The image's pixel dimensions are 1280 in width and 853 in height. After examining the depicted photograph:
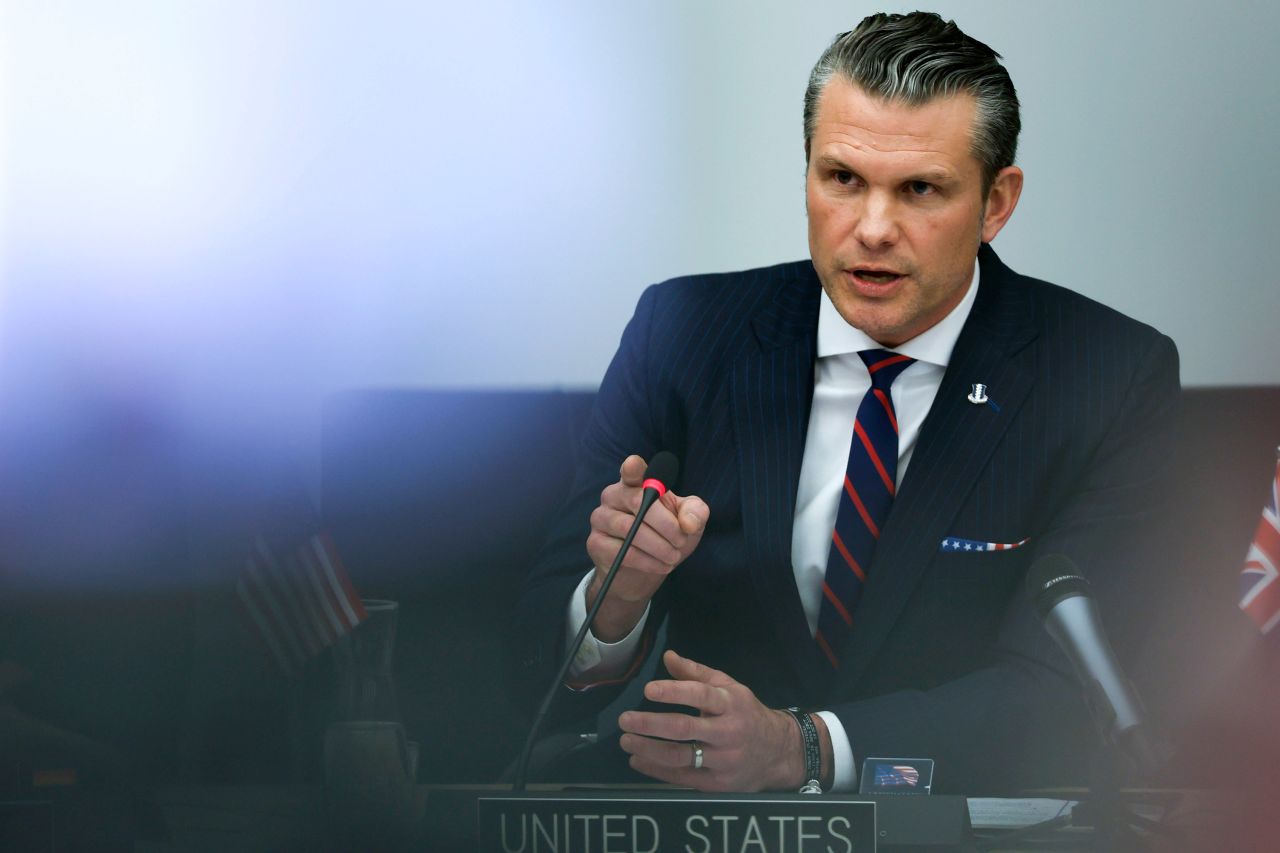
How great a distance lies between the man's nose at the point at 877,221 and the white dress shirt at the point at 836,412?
5.1 inches

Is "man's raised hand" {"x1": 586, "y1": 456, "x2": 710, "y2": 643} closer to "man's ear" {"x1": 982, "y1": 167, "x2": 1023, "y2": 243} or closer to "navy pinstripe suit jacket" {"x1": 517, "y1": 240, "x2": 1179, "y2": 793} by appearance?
"navy pinstripe suit jacket" {"x1": 517, "y1": 240, "x2": 1179, "y2": 793}

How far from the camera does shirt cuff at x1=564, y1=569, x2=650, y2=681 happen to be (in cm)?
154

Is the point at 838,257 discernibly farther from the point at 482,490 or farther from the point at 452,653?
the point at 452,653

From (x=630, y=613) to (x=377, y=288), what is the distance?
0.71 m

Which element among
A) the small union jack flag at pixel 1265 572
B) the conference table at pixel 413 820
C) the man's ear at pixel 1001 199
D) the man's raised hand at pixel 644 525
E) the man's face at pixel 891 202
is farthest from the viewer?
the small union jack flag at pixel 1265 572

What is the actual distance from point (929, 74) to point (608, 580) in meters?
0.77

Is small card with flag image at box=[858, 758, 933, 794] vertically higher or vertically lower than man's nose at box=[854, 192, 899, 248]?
lower

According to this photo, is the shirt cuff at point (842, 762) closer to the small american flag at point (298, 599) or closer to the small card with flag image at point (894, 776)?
the small card with flag image at point (894, 776)

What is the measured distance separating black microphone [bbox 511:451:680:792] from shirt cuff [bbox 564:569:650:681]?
382 millimetres

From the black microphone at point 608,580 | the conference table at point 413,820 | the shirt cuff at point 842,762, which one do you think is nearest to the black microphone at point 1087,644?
the conference table at point 413,820

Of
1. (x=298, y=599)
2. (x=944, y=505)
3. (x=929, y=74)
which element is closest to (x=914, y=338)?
(x=944, y=505)

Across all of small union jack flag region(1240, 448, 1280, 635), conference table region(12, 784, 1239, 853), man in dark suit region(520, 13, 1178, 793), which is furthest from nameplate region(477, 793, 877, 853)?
small union jack flag region(1240, 448, 1280, 635)

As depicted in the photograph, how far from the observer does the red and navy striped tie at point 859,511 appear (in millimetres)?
1577

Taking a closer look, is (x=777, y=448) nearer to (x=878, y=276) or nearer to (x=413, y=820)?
(x=878, y=276)
